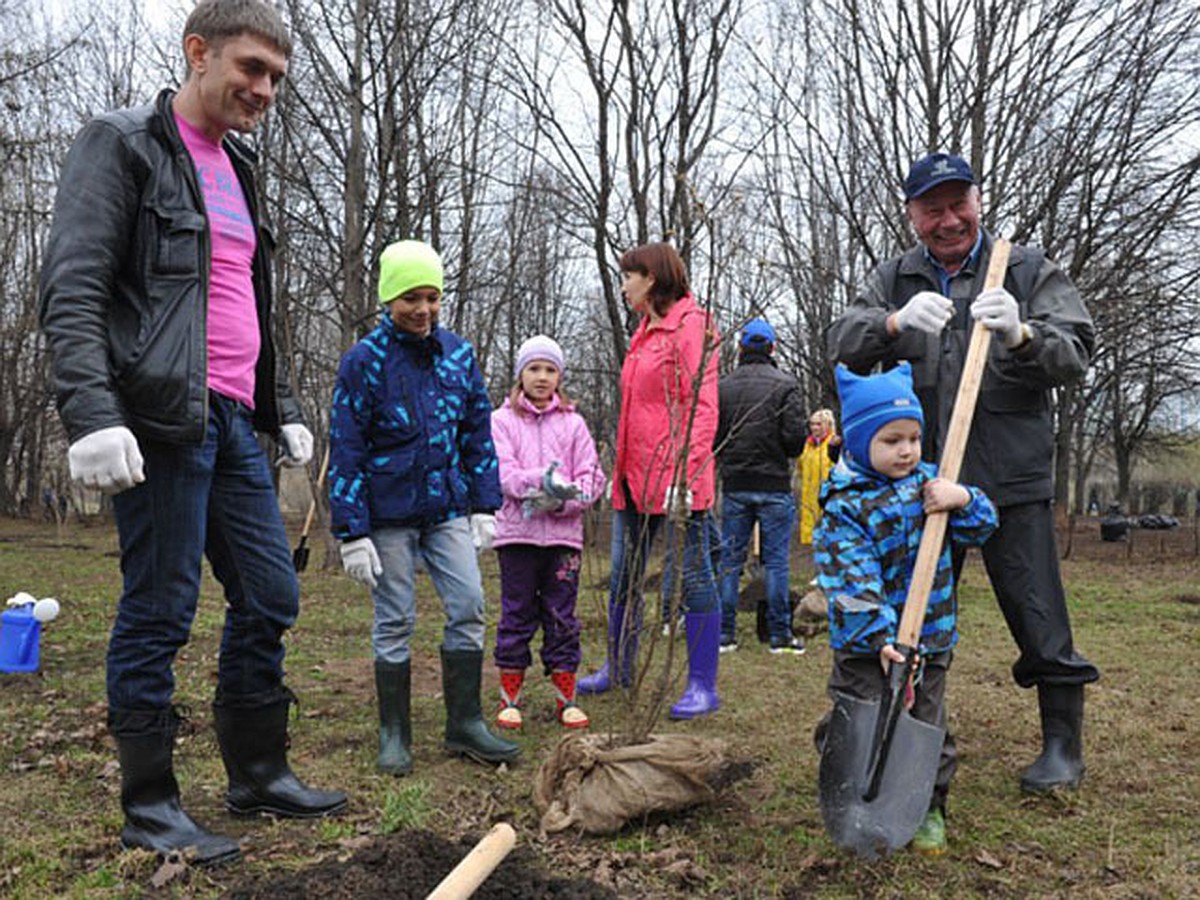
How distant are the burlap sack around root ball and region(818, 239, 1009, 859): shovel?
1.53ft

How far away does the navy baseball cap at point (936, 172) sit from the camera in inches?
122

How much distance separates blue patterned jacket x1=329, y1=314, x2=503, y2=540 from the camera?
355 cm

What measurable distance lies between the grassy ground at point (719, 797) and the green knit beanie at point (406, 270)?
4.47ft

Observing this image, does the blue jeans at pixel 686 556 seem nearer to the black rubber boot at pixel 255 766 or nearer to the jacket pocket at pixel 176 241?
the black rubber boot at pixel 255 766

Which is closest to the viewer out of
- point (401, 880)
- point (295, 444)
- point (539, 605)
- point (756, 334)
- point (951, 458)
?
point (401, 880)

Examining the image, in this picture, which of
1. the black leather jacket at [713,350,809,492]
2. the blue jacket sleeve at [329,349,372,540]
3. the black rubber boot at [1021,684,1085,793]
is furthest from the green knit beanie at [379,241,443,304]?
the black leather jacket at [713,350,809,492]

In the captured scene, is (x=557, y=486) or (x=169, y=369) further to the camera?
(x=557, y=486)

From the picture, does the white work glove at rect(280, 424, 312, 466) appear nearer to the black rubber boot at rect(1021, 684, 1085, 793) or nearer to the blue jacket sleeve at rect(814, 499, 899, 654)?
the blue jacket sleeve at rect(814, 499, 899, 654)

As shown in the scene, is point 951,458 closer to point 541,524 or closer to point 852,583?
point 852,583

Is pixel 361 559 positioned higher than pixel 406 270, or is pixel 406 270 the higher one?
pixel 406 270

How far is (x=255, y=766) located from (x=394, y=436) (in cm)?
122

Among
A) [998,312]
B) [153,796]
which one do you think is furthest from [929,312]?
[153,796]

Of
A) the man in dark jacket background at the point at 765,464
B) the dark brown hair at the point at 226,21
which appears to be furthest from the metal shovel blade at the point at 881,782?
the man in dark jacket background at the point at 765,464

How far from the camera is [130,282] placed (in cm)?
266
